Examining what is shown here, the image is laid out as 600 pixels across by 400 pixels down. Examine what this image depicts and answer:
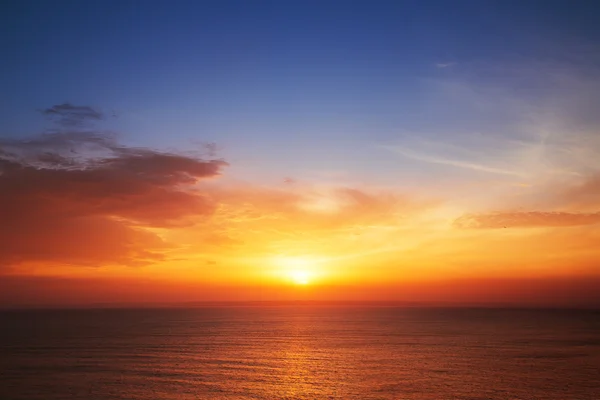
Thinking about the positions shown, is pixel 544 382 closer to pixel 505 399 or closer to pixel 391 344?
pixel 505 399

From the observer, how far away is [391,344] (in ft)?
271

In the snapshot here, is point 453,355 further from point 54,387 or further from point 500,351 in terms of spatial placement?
point 54,387

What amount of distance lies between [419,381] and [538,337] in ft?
193

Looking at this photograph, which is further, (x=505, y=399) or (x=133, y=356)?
(x=133, y=356)

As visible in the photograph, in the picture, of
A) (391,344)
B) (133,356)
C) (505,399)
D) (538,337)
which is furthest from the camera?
(538,337)

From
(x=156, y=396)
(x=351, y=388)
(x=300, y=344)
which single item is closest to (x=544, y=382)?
(x=351, y=388)

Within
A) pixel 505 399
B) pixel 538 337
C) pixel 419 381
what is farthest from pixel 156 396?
pixel 538 337

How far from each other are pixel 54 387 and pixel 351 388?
28.0 meters

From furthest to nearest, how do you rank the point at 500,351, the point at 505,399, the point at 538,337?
1. the point at 538,337
2. the point at 500,351
3. the point at 505,399

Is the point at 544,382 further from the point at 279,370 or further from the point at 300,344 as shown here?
the point at 300,344

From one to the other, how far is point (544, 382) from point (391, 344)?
36066 millimetres

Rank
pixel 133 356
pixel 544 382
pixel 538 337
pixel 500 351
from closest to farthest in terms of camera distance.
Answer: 1. pixel 544 382
2. pixel 133 356
3. pixel 500 351
4. pixel 538 337

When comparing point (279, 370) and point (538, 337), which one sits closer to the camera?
point (279, 370)

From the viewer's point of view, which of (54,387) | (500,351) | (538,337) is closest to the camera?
(54,387)
